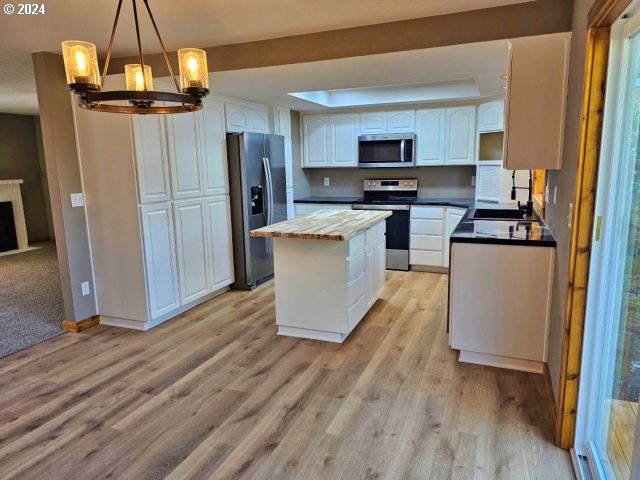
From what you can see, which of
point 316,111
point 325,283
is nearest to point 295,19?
point 325,283

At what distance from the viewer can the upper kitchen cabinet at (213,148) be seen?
13.4 ft

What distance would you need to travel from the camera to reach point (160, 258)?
366 centimetres

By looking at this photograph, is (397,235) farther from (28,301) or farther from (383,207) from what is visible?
(28,301)

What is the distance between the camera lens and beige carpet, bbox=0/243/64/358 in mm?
3492

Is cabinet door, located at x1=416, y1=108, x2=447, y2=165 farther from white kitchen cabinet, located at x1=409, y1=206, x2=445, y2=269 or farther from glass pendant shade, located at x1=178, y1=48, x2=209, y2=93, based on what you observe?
glass pendant shade, located at x1=178, y1=48, x2=209, y2=93

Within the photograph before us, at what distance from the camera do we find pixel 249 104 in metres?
4.73

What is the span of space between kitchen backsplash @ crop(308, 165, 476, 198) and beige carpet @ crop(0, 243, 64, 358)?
3671 millimetres

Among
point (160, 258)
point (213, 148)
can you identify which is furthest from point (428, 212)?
point (160, 258)

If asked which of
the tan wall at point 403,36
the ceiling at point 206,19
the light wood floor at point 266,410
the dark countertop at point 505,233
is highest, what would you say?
the ceiling at point 206,19

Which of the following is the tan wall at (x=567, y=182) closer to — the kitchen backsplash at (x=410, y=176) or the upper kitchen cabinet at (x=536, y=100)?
the upper kitchen cabinet at (x=536, y=100)

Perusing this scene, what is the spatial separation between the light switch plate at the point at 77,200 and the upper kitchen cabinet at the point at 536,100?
3265 mm

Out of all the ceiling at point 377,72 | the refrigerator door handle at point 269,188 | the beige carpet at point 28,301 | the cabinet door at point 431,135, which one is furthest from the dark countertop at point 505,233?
the beige carpet at point 28,301

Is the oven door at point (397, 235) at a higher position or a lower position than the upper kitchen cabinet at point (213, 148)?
lower

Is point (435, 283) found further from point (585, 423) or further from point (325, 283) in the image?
point (585, 423)
